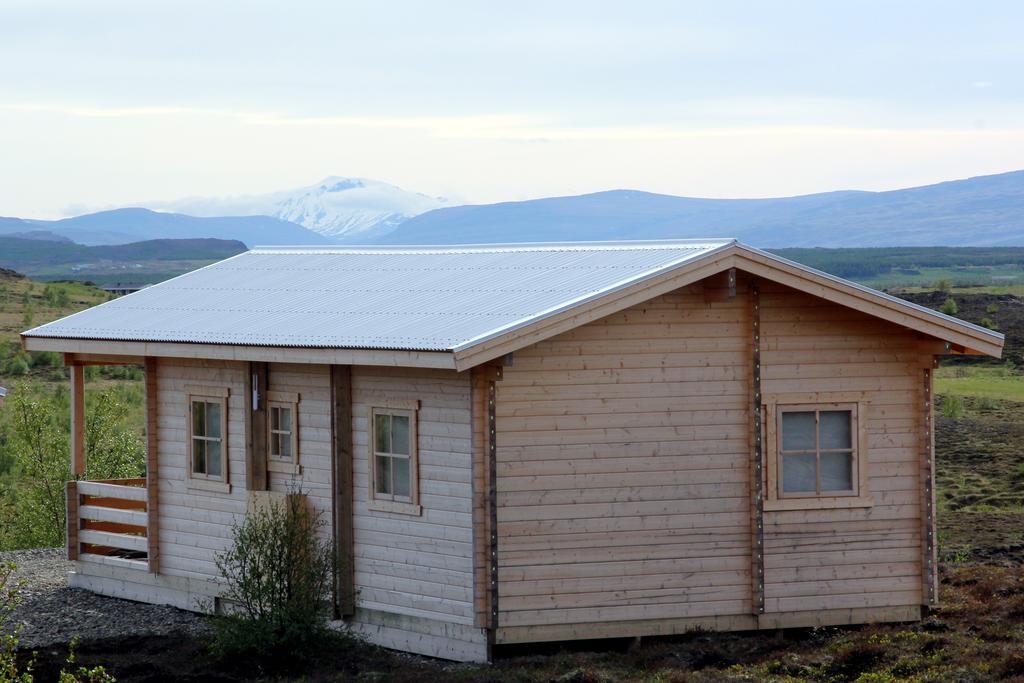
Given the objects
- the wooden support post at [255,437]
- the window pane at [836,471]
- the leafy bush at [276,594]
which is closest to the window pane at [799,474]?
the window pane at [836,471]

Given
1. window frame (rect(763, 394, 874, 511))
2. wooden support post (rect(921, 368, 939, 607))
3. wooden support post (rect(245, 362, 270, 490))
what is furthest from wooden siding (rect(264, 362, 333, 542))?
wooden support post (rect(921, 368, 939, 607))

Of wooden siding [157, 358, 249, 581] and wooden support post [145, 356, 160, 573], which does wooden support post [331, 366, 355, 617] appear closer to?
wooden siding [157, 358, 249, 581]

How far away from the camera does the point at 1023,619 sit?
14.4 meters

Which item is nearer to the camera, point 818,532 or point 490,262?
point 818,532

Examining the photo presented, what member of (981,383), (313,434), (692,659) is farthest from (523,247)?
(981,383)

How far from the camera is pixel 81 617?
1672cm

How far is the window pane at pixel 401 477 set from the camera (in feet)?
45.9

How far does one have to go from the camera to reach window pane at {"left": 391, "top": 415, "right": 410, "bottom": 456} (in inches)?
550

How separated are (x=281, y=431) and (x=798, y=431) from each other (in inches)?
205

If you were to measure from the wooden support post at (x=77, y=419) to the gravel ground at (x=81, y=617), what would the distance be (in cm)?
151

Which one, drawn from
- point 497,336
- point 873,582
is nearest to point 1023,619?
point 873,582

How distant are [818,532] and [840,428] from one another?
102cm

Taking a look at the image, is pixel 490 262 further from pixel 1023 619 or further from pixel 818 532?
pixel 1023 619

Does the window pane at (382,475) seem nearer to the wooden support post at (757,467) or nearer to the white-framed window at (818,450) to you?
the wooden support post at (757,467)
